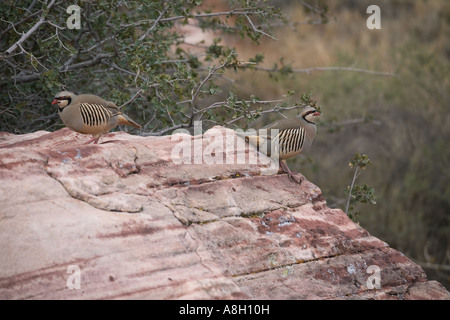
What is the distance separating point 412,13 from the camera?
19062mm

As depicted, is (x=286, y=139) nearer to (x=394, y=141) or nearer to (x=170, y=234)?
(x=170, y=234)

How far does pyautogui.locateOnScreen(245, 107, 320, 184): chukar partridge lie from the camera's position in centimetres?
542

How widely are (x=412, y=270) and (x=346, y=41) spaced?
13.7 metres

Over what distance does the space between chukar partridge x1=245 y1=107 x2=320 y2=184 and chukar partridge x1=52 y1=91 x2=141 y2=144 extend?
1239 millimetres

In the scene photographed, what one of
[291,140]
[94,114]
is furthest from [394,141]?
[94,114]

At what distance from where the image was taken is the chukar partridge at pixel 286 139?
5422mm

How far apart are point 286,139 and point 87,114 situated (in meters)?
1.70

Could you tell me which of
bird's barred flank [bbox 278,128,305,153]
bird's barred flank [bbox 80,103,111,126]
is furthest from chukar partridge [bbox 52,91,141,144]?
bird's barred flank [bbox 278,128,305,153]

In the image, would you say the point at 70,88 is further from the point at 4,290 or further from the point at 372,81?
the point at 372,81

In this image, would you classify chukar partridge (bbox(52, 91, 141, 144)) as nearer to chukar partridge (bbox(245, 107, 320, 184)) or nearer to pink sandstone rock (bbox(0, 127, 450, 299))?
pink sandstone rock (bbox(0, 127, 450, 299))

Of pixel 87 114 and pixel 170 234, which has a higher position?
pixel 87 114

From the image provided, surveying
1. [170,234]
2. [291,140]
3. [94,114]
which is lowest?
[170,234]

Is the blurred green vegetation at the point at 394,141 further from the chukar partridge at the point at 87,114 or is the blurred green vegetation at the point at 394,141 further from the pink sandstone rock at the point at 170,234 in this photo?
the pink sandstone rock at the point at 170,234

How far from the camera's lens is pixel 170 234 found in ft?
14.0
